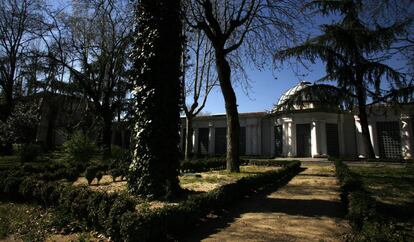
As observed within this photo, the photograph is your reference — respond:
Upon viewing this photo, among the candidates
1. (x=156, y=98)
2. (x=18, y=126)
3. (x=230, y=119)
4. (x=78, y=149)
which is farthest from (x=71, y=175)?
(x=18, y=126)

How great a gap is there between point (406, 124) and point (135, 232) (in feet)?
103

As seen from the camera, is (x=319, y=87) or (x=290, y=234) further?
(x=319, y=87)

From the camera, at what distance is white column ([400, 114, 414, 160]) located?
92.5ft

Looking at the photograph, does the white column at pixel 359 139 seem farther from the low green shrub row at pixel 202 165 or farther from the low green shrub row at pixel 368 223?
the low green shrub row at pixel 368 223

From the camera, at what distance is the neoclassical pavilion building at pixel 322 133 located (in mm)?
28859

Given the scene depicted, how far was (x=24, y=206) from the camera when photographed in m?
8.45

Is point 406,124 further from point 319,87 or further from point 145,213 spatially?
point 145,213

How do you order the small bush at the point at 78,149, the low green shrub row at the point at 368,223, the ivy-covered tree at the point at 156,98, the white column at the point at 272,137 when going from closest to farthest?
the low green shrub row at the point at 368,223
the ivy-covered tree at the point at 156,98
the small bush at the point at 78,149
the white column at the point at 272,137

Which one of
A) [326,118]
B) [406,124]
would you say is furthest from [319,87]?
[406,124]

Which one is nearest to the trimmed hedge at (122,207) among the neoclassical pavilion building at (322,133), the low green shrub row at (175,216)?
the low green shrub row at (175,216)

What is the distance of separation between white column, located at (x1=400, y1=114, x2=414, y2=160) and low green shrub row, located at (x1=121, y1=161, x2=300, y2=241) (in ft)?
86.8

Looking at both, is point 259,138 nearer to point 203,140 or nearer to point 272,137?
point 272,137

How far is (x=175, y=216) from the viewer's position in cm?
565

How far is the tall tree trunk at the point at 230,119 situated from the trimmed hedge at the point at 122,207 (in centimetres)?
458
